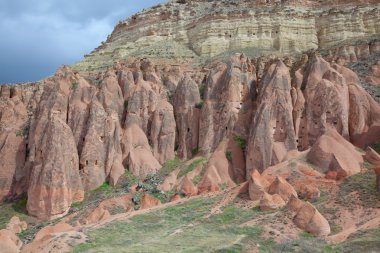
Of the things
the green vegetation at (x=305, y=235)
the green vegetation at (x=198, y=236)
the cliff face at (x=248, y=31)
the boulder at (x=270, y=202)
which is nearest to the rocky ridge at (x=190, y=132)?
the boulder at (x=270, y=202)

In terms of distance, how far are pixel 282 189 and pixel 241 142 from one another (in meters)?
14.4

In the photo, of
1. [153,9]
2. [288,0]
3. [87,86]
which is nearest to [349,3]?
[288,0]

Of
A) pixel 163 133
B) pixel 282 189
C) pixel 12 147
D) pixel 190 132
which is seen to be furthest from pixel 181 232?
pixel 12 147

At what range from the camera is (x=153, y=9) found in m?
88.0

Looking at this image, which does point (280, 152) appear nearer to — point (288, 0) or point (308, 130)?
point (308, 130)

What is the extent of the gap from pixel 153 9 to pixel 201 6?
27.0 feet

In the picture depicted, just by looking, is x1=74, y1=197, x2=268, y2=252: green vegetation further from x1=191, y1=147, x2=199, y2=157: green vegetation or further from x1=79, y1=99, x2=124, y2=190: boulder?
x1=191, y1=147, x2=199, y2=157: green vegetation

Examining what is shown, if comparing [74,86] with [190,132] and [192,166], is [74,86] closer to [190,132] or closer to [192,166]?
[190,132]

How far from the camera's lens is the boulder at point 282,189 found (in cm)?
3062

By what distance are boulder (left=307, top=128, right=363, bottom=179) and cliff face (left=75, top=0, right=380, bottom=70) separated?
31718 millimetres

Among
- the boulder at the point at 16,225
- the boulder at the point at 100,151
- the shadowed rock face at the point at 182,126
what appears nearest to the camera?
the boulder at the point at 16,225

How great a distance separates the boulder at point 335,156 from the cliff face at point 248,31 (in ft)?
104

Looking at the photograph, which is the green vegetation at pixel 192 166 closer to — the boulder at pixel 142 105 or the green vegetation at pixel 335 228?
the boulder at pixel 142 105

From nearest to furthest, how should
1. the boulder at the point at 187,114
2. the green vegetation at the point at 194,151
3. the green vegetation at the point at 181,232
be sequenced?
the green vegetation at the point at 181,232, the green vegetation at the point at 194,151, the boulder at the point at 187,114
